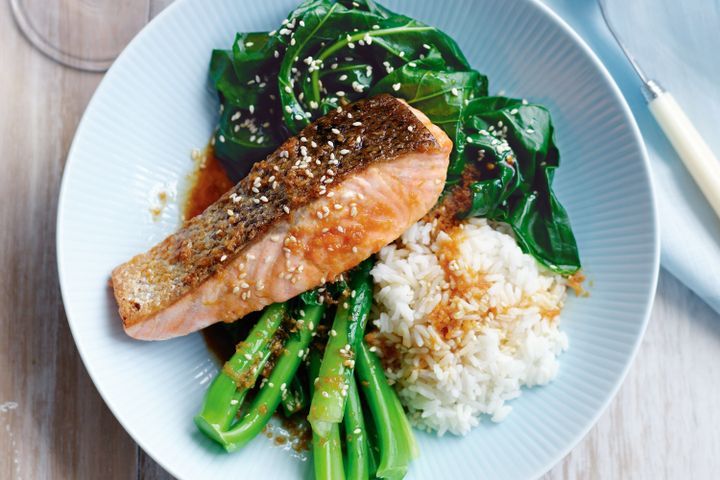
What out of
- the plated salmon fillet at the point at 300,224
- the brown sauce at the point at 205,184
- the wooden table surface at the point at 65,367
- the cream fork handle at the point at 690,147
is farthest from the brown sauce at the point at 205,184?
the cream fork handle at the point at 690,147

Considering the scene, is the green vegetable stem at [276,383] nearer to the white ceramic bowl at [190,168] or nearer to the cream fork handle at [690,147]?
the white ceramic bowl at [190,168]

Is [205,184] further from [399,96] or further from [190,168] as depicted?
[399,96]

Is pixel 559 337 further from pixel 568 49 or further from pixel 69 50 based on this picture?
pixel 69 50

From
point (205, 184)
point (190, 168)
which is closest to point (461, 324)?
point (205, 184)

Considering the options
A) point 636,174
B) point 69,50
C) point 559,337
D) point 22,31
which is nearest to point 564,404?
point 559,337

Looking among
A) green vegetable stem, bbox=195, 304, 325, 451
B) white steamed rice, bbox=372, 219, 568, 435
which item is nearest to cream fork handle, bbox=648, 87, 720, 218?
→ white steamed rice, bbox=372, 219, 568, 435

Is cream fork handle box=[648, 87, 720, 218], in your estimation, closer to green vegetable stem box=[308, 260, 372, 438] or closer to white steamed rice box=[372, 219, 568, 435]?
white steamed rice box=[372, 219, 568, 435]
